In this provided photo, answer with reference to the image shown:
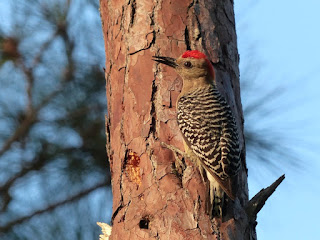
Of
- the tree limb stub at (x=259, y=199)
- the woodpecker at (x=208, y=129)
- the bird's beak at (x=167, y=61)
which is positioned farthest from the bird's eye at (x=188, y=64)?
the tree limb stub at (x=259, y=199)

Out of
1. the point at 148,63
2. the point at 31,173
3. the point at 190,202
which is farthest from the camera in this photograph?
the point at 31,173

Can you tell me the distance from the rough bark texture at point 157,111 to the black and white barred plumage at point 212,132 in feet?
0.24

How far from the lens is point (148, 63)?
2.94 m

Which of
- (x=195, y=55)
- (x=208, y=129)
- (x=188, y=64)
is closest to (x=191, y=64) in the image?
(x=188, y=64)

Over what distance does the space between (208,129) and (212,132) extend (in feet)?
0.14

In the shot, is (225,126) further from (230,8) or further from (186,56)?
(230,8)

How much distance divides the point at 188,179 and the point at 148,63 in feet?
2.54

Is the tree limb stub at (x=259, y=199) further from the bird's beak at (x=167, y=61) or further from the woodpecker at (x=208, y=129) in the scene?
the bird's beak at (x=167, y=61)

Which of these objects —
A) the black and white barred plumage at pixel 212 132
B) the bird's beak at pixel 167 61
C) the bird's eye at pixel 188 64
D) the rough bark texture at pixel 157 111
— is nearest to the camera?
the rough bark texture at pixel 157 111

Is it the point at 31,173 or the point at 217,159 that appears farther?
the point at 31,173

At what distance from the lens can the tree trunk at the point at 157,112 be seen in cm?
251

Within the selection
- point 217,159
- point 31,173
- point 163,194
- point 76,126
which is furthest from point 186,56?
point 31,173

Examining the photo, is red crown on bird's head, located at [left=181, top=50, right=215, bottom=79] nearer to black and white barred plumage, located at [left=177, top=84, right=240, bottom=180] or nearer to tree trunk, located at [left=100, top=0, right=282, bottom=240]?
tree trunk, located at [left=100, top=0, right=282, bottom=240]

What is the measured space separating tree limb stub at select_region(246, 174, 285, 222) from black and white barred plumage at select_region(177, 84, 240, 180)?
175 millimetres
